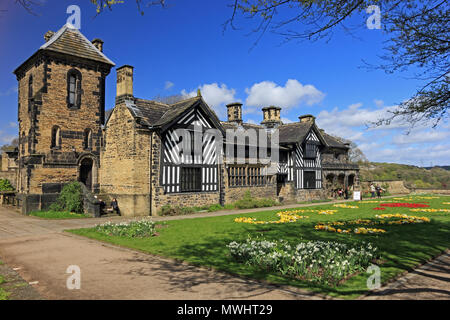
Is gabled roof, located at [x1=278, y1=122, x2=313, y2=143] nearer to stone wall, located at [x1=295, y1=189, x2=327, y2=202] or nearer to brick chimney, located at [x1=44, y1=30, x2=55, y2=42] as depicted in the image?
stone wall, located at [x1=295, y1=189, x2=327, y2=202]

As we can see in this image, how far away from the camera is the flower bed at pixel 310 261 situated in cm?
600

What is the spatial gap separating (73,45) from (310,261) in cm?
2133

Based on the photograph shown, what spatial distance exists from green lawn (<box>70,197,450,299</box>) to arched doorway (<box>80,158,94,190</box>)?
394 inches

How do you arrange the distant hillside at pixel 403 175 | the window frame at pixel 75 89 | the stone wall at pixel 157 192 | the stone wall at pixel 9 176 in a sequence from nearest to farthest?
the stone wall at pixel 157 192, the window frame at pixel 75 89, the stone wall at pixel 9 176, the distant hillside at pixel 403 175

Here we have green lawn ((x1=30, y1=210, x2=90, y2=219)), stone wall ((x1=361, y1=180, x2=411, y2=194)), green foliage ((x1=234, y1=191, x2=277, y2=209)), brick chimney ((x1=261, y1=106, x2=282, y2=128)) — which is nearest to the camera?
green lawn ((x1=30, y1=210, x2=90, y2=219))

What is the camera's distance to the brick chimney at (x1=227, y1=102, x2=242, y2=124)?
96.4 feet

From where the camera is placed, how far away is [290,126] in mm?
31875

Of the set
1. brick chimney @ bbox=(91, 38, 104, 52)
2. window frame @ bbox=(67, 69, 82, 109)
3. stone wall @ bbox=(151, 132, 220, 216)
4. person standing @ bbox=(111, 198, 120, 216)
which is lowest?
person standing @ bbox=(111, 198, 120, 216)

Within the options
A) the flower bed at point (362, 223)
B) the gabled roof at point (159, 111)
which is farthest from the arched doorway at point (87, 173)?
the flower bed at point (362, 223)

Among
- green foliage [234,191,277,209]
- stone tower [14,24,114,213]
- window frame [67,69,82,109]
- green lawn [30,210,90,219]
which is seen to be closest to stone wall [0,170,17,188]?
stone tower [14,24,114,213]

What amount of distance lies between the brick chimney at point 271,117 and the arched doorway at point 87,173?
1849 cm

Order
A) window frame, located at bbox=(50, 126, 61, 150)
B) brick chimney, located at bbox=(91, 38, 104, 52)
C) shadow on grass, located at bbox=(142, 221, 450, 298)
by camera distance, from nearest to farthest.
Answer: shadow on grass, located at bbox=(142, 221, 450, 298) → window frame, located at bbox=(50, 126, 61, 150) → brick chimney, located at bbox=(91, 38, 104, 52)

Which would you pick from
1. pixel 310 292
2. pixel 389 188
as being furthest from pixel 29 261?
pixel 389 188

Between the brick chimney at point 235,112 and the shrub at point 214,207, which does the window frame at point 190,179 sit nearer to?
the shrub at point 214,207
